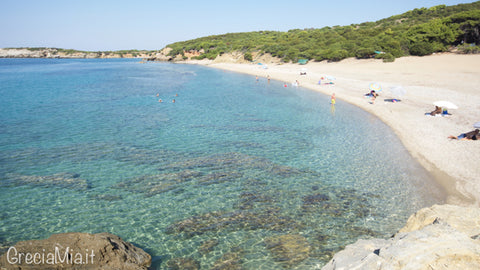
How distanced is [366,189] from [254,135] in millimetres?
8932

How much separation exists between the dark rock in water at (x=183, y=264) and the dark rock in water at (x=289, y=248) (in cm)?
220

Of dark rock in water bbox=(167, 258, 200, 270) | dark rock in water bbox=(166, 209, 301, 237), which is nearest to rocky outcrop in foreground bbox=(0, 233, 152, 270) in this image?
dark rock in water bbox=(167, 258, 200, 270)

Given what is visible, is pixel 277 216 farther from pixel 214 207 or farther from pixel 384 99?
pixel 384 99

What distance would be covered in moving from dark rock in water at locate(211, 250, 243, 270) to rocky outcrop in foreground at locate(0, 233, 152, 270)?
206cm

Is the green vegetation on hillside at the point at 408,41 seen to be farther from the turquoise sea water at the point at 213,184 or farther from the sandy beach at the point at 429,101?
the turquoise sea water at the point at 213,184

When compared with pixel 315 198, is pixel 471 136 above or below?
above

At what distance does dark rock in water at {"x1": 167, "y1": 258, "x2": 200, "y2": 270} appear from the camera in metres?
7.55

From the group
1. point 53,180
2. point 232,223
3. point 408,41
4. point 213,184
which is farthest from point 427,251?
point 408,41

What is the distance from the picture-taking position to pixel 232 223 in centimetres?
953

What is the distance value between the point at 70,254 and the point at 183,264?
9.26ft

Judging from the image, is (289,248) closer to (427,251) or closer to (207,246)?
(207,246)

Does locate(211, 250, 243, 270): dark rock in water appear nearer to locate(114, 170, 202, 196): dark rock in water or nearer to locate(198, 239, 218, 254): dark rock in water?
locate(198, 239, 218, 254): dark rock in water

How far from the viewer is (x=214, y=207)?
10.5 metres

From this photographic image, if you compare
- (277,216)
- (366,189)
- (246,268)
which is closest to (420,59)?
(366,189)
